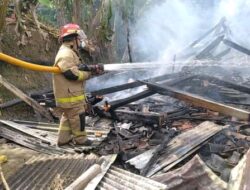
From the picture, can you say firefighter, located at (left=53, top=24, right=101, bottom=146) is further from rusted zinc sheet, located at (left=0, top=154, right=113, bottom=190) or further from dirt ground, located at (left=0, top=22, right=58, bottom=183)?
dirt ground, located at (left=0, top=22, right=58, bottom=183)

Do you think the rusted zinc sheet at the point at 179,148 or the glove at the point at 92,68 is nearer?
the rusted zinc sheet at the point at 179,148

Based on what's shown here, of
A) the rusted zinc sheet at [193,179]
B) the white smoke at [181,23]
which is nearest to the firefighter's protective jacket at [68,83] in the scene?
the rusted zinc sheet at [193,179]

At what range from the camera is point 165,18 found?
16469 mm

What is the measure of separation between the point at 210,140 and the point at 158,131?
0.99m

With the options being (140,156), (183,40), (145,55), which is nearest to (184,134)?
(140,156)

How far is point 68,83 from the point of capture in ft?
18.6

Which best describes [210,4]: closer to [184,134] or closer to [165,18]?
[165,18]

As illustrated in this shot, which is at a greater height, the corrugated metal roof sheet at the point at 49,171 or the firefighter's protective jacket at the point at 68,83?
the firefighter's protective jacket at the point at 68,83

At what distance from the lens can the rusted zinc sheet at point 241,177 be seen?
141 inches

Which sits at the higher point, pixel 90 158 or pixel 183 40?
pixel 183 40

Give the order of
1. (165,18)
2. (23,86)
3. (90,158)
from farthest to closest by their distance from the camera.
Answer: (165,18), (23,86), (90,158)

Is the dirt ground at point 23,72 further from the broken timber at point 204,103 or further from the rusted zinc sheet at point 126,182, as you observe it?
the broken timber at point 204,103

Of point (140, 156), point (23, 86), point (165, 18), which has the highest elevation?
point (165, 18)

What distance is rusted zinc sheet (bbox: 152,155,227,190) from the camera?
4.00 m
